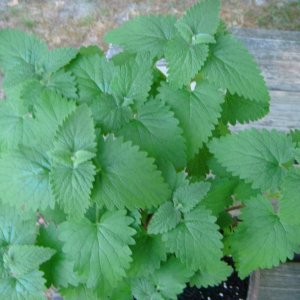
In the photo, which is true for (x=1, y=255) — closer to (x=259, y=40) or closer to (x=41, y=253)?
(x=41, y=253)

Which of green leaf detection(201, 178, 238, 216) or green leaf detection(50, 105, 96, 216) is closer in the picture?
green leaf detection(50, 105, 96, 216)

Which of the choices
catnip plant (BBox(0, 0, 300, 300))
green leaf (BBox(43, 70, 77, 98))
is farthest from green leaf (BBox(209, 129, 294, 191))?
green leaf (BBox(43, 70, 77, 98))

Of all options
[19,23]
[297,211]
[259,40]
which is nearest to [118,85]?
[297,211]

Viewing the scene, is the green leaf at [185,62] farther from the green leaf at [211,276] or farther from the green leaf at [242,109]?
the green leaf at [211,276]

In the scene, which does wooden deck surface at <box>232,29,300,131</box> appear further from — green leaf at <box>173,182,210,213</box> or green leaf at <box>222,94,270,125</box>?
green leaf at <box>173,182,210,213</box>

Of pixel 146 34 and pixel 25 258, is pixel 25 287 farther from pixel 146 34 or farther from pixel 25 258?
pixel 146 34

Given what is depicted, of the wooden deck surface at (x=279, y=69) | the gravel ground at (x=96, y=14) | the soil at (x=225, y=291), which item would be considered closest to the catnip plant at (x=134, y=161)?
the soil at (x=225, y=291)

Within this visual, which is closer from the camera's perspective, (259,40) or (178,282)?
(178,282)
